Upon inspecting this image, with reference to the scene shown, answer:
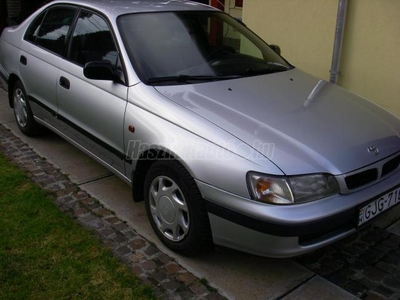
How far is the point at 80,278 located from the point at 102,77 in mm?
1444

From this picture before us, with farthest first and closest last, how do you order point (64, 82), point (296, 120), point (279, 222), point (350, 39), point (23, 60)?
1. point (350, 39)
2. point (23, 60)
3. point (64, 82)
4. point (296, 120)
5. point (279, 222)

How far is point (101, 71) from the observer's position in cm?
335

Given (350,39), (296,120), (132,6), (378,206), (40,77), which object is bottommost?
(378,206)

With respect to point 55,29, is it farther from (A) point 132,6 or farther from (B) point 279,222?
(B) point 279,222

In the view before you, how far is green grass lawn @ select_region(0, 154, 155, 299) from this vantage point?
2766mm

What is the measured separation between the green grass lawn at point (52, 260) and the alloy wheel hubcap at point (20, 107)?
156 centimetres

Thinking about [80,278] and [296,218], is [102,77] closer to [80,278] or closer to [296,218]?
[80,278]

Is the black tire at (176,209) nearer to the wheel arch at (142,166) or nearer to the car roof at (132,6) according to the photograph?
the wheel arch at (142,166)

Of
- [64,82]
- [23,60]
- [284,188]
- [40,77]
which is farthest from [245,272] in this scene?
[23,60]

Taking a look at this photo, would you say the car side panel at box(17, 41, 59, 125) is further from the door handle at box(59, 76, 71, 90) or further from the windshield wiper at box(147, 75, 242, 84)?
the windshield wiper at box(147, 75, 242, 84)

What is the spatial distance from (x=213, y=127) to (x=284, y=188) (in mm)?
591

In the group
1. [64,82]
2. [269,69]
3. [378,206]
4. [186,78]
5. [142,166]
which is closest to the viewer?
Answer: [378,206]

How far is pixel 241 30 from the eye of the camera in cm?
442

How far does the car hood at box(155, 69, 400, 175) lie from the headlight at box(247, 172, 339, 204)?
5cm
